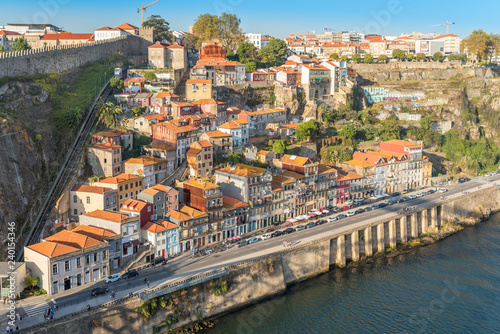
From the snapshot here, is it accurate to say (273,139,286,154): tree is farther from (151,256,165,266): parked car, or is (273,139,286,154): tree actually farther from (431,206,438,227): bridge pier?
(151,256,165,266): parked car

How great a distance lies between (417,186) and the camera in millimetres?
68562

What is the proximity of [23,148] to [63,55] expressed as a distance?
74.5 feet

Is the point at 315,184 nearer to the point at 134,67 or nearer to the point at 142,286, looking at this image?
the point at 142,286

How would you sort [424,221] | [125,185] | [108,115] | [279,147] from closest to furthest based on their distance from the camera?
[125,185] < [108,115] < [424,221] < [279,147]

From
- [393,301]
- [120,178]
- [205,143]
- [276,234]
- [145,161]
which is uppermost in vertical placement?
[205,143]

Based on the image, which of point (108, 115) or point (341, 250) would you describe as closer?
point (341, 250)

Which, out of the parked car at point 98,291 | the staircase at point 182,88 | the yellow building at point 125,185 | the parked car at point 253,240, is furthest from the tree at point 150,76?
the parked car at point 98,291

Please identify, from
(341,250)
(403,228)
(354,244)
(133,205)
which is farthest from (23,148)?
(403,228)

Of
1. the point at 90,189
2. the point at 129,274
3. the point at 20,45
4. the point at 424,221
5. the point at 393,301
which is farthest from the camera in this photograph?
the point at 20,45

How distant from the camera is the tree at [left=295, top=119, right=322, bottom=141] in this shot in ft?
218

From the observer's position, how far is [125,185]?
4659 cm

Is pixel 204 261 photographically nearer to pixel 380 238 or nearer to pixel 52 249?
pixel 52 249

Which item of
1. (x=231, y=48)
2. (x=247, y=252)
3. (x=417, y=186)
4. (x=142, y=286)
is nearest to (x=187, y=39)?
(x=231, y=48)

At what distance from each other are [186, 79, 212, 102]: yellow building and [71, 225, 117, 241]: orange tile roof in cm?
3052
